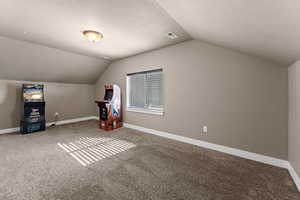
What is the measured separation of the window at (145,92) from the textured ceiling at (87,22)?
95 centimetres

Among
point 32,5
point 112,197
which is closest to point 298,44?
point 112,197

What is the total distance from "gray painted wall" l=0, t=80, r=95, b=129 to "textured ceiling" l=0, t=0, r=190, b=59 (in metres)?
1.87

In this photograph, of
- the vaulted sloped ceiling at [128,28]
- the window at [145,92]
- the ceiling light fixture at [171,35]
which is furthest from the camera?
the window at [145,92]

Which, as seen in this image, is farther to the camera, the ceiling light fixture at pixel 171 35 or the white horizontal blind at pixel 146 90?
the white horizontal blind at pixel 146 90

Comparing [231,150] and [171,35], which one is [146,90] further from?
[231,150]

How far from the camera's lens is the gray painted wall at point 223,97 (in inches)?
76.5

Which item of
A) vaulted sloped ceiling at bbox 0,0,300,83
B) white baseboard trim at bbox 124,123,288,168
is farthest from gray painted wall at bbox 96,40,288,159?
vaulted sloped ceiling at bbox 0,0,300,83

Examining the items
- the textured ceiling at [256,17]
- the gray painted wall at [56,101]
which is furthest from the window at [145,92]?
the gray painted wall at [56,101]

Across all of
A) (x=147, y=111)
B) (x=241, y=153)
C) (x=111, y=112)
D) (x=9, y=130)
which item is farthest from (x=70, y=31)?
(x=241, y=153)

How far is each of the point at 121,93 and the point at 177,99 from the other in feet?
7.05

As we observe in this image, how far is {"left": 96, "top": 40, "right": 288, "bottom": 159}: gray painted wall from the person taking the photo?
76.5 inches

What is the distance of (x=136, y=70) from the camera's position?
3809mm

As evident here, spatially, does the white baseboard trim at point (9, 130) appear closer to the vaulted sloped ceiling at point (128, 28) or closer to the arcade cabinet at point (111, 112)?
the vaulted sloped ceiling at point (128, 28)

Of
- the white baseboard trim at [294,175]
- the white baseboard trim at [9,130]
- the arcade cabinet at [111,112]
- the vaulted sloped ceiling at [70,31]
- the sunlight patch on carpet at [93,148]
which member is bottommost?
the white baseboard trim at [294,175]
